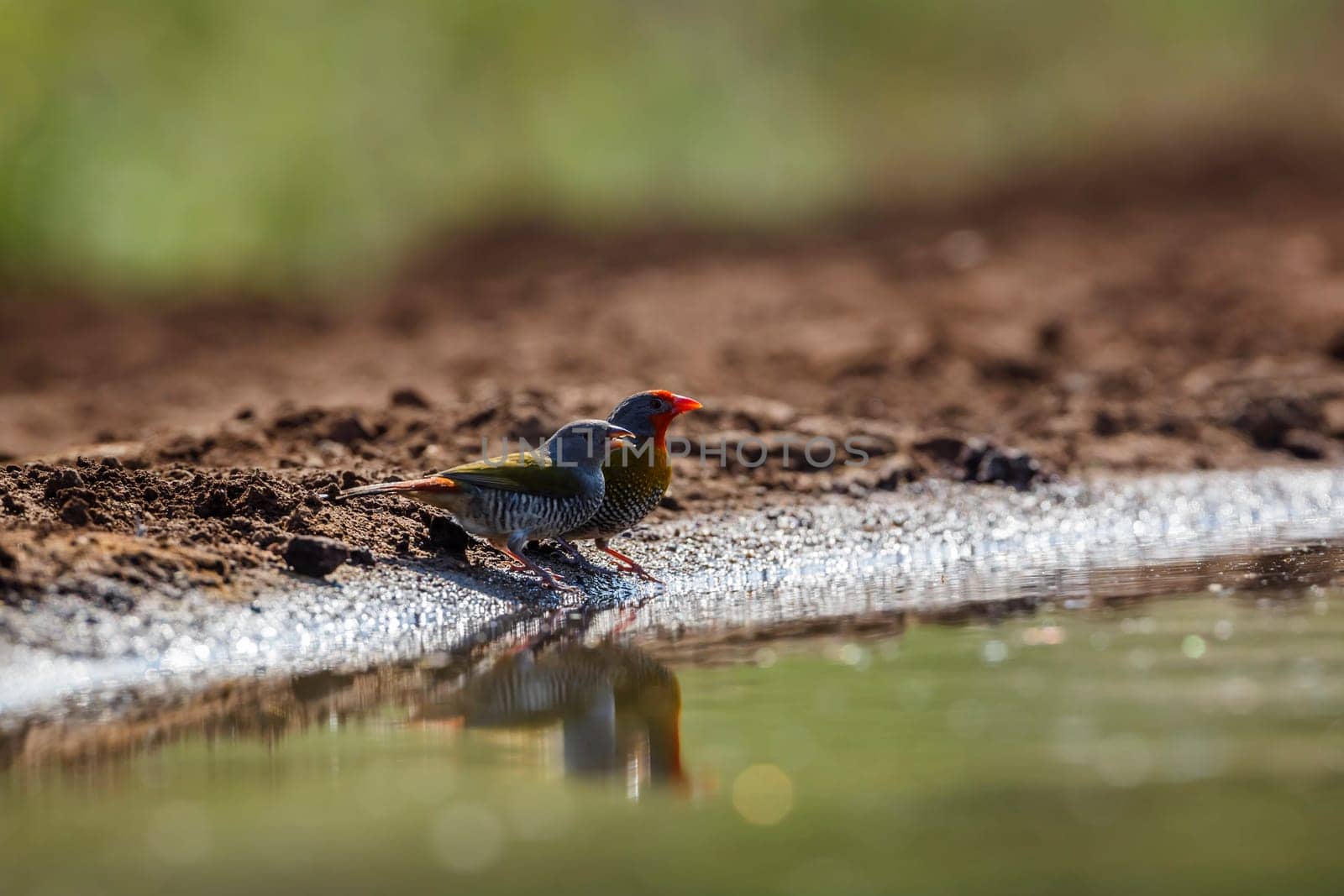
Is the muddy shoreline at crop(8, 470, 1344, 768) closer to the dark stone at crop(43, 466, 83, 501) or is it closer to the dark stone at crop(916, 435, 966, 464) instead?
the dark stone at crop(916, 435, 966, 464)

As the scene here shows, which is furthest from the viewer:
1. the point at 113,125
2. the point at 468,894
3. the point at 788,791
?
the point at 113,125

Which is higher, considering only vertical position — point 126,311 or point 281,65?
point 281,65

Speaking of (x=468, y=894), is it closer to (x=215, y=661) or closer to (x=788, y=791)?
(x=788, y=791)

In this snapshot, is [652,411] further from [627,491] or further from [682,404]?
[627,491]

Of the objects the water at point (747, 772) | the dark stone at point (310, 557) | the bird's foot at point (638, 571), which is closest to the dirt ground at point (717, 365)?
the dark stone at point (310, 557)

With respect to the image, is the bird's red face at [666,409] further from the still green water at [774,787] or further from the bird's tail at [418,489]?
the still green water at [774,787]

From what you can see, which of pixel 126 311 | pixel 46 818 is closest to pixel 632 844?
pixel 46 818

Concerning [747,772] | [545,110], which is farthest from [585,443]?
[545,110]
